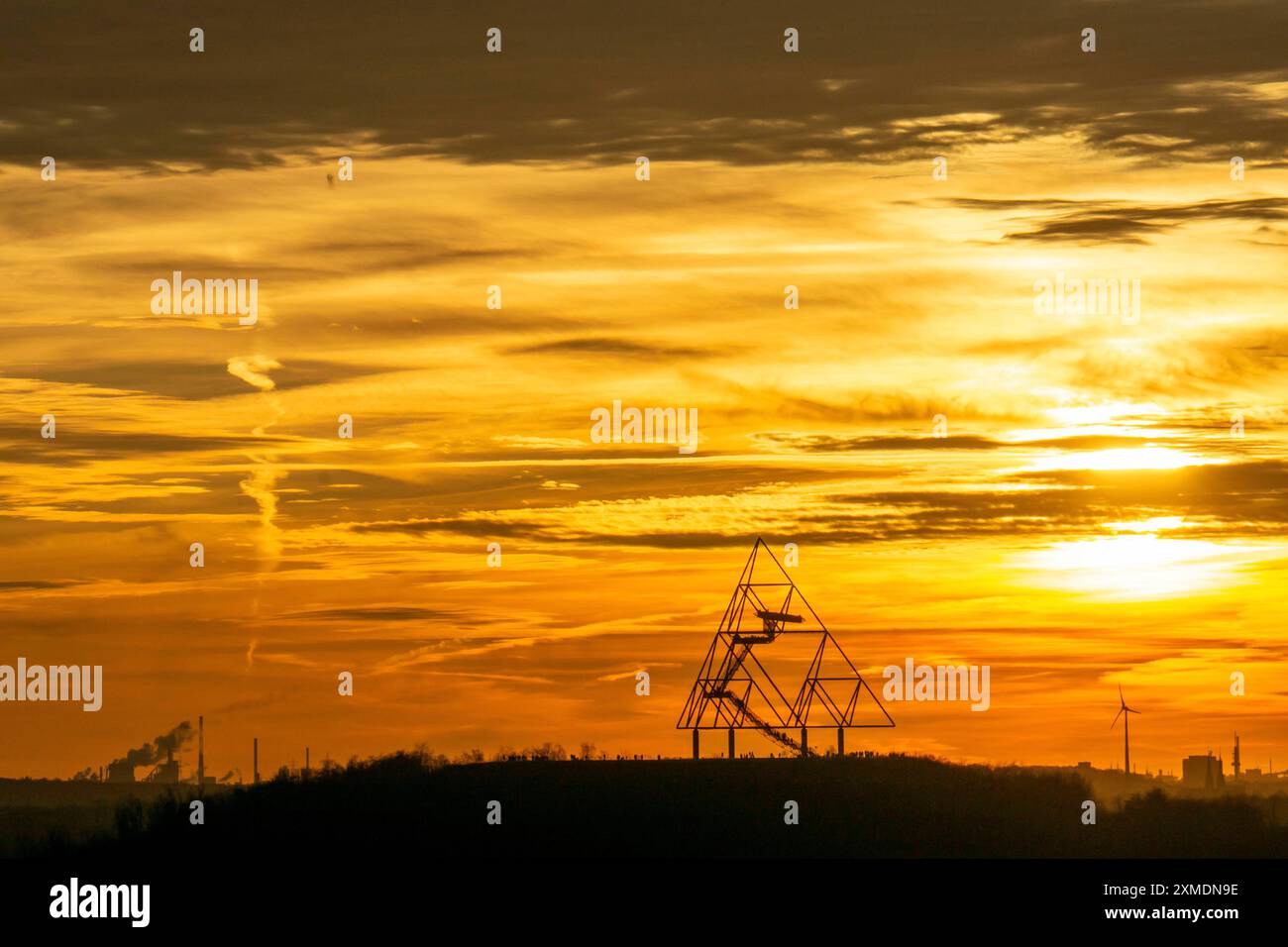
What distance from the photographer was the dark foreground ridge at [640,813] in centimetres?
10388

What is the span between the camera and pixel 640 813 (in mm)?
104875

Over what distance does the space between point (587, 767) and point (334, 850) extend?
15.4 metres

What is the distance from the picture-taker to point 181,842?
106125 millimetres

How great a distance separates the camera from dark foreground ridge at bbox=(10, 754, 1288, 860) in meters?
104

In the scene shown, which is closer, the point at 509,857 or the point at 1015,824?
the point at 509,857
